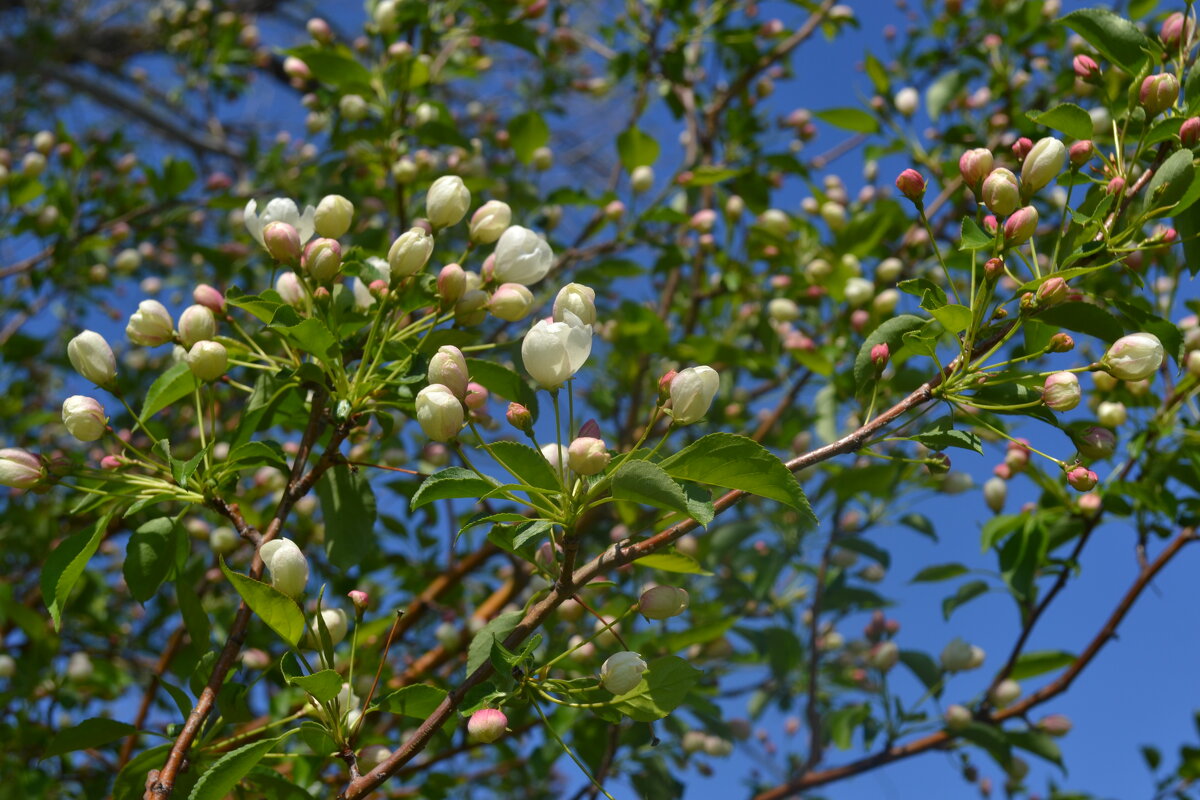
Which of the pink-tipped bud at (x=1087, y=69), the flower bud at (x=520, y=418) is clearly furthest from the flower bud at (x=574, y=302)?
the pink-tipped bud at (x=1087, y=69)

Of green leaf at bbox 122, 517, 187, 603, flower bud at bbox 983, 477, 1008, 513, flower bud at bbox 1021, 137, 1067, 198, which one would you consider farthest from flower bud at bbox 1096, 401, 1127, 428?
green leaf at bbox 122, 517, 187, 603

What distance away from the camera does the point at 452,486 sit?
0.81 metres

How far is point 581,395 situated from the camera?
2.67 m

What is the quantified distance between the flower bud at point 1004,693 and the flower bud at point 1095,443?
2.91 ft

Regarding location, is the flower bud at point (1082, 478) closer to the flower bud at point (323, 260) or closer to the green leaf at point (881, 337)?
the green leaf at point (881, 337)

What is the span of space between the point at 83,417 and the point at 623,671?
0.61 meters

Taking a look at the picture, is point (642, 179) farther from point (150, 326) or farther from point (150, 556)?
point (150, 556)

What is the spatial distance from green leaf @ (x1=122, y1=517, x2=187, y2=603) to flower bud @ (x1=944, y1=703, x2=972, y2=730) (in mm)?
1238

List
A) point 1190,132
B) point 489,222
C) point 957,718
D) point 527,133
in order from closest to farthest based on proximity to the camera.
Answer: point 1190,132, point 489,222, point 957,718, point 527,133

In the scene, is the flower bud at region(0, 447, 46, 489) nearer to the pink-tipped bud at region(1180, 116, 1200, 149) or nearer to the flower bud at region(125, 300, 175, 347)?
the flower bud at region(125, 300, 175, 347)

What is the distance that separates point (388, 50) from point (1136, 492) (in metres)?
1.45

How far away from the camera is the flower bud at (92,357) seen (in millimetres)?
1029

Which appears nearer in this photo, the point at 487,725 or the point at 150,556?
the point at 487,725

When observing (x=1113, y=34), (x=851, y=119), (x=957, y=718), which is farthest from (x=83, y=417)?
(x=851, y=119)
